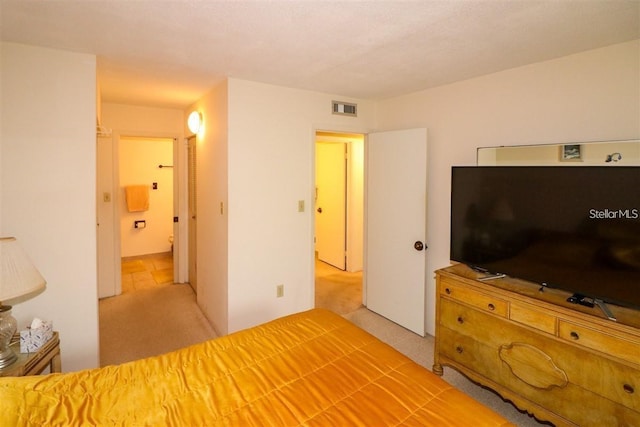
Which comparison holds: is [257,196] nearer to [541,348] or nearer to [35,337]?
[35,337]

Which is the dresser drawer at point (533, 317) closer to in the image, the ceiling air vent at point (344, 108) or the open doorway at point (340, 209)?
the ceiling air vent at point (344, 108)

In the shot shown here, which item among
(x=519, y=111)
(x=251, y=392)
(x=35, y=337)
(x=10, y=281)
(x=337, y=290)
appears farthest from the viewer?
(x=337, y=290)

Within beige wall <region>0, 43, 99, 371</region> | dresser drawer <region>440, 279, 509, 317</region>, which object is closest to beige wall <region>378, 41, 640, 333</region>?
dresser drawer <region>440, 279, 509, 317</region>

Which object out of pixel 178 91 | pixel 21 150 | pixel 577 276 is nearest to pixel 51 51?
pixel 21 150

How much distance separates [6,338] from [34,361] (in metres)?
0.18

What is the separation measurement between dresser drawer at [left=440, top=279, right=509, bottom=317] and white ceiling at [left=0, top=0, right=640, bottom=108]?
62.3 inches

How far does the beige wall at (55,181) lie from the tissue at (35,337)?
489 millimetres

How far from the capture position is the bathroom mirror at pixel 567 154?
190 centimetres

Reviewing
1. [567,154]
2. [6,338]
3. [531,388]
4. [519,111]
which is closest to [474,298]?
[531,388]

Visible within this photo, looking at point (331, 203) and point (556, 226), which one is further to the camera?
point (331, 203)

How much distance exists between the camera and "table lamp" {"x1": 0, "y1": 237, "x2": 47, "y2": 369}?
1.47 m

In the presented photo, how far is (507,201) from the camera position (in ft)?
7.01

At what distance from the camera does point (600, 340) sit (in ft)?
5.16

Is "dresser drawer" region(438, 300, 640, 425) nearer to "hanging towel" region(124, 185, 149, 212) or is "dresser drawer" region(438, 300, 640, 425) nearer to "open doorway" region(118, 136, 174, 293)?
"open doorway" region(118, 136, 174, 293)
